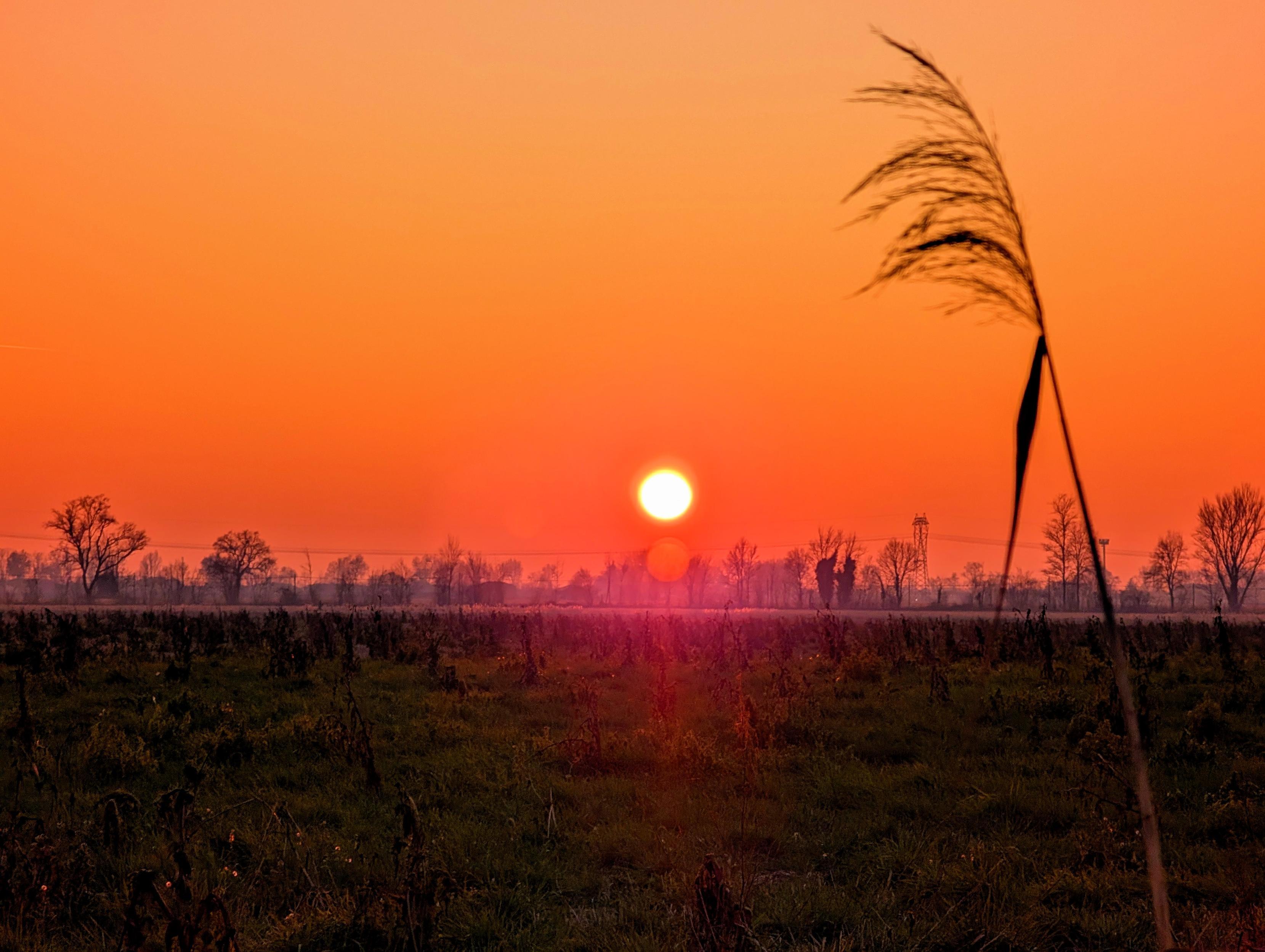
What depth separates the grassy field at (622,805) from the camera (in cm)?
556

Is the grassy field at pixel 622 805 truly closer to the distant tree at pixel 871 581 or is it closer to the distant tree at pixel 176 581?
the distant tree at pixel 176 581

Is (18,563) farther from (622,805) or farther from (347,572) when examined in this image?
(622,805)

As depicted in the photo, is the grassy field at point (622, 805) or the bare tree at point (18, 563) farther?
the bare tree at point (18, 563)

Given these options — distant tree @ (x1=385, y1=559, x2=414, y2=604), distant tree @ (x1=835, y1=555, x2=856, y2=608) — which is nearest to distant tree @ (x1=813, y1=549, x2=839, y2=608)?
distant tree @ (x1=835, y1=555, x2=856, y2=608)

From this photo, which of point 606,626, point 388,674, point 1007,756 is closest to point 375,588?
point 606,626

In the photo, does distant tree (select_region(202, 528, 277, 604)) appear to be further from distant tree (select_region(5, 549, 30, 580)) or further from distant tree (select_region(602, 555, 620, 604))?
→ distant tree (select_region(5, 549, 30, 580))

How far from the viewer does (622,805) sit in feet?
27.7

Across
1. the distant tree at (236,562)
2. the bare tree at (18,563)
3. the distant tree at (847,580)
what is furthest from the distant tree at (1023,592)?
the bare tree at (18,563)

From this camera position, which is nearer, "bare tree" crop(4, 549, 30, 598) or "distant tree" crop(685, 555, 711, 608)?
"distant tree" crop(685, 555, 711, 608)

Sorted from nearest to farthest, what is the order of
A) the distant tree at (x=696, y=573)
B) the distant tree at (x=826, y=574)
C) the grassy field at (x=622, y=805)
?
the grassy field at (x=622, y=805), the distant tree at (x=826, y=574), the distant tree at (x=696, y=573)

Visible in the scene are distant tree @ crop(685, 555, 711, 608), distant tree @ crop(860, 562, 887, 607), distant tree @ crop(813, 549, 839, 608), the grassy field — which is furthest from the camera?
distant tree @ crop(860, 562, 887, 607)

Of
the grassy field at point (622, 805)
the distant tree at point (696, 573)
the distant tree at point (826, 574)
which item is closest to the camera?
the grassy field at point (622, 805)

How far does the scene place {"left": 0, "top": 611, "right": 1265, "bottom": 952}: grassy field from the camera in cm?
556

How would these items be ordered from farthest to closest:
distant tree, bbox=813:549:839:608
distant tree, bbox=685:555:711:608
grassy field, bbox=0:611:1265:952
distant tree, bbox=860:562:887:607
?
distant tree, bbox=860:562:887:607 → distant tree, bbox=685:555:711:608 → distant tree, bbox=813:549:839:608 → grassy field, bbox=0:611:1265:952
